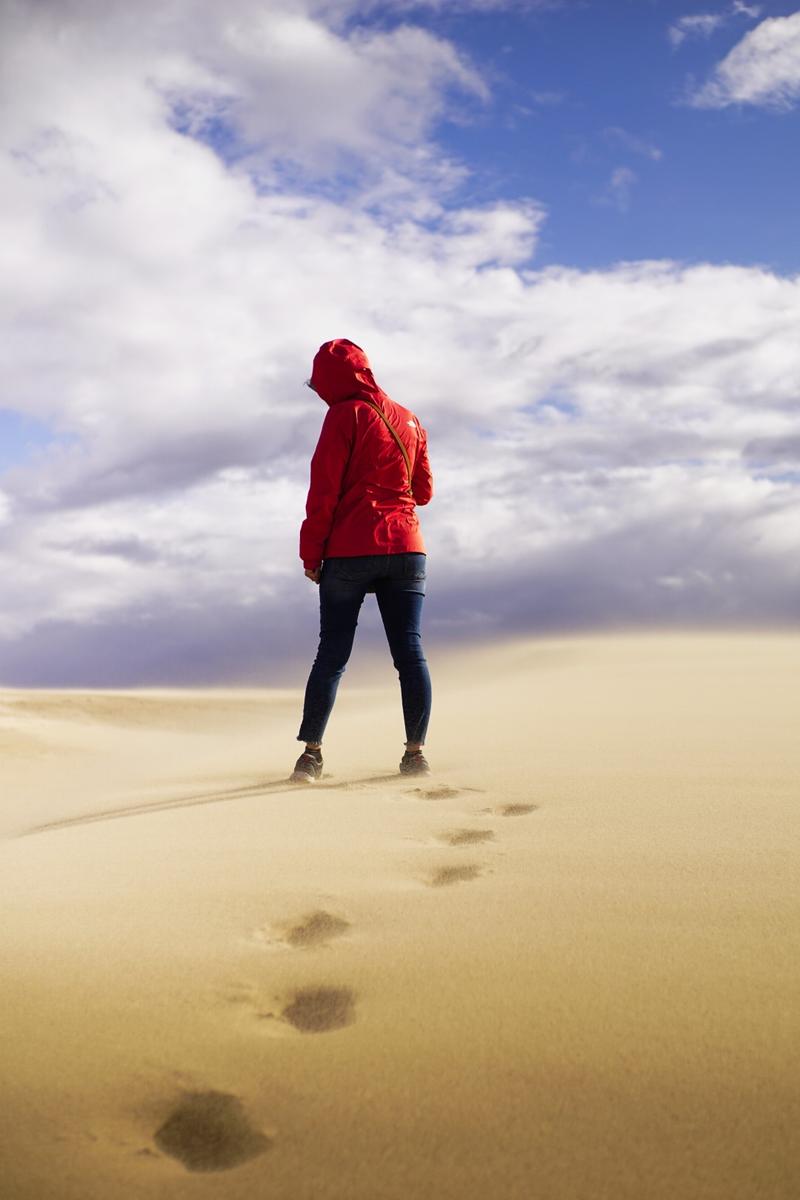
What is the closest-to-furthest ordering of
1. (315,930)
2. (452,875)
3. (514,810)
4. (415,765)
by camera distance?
(315,930) → (452,875) → (514,810) → (415,765)

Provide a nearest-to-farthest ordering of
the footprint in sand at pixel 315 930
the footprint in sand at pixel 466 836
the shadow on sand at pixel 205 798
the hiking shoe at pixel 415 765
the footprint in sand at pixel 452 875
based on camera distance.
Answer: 1. the footprint in sand at pixel 315 930
2. the footprint in sand at pixel 452 875
3. the footprint in sand at pixel 466 836
4. the shadow on sand at pixel 205 798
5. the hiking shoe at pixel 415 765

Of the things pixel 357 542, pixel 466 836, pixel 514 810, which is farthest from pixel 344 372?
pixel 466 836

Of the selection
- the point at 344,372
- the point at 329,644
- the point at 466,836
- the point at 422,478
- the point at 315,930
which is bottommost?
the point at 315,930

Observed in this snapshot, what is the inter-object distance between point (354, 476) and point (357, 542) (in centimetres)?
29

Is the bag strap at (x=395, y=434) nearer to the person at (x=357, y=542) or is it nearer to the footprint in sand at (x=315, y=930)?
the person at (x=357, y=542)

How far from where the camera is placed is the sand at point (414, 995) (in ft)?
3.84

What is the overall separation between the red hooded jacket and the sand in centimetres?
111

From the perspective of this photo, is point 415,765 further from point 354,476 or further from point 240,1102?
point 240,1102

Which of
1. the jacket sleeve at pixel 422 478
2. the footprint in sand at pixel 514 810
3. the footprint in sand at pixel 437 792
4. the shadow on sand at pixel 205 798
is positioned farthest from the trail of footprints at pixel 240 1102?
the jacket sleeve at pixel 422 478

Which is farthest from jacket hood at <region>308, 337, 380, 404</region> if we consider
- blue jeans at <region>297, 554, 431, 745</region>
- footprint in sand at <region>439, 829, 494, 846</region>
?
footprint in sand at <region>439, 829, 494, 846</region>

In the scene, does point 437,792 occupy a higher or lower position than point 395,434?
lower

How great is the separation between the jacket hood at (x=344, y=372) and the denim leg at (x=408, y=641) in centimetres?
76

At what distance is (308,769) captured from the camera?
4035mm

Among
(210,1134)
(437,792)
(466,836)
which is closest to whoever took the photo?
(210,1134)
